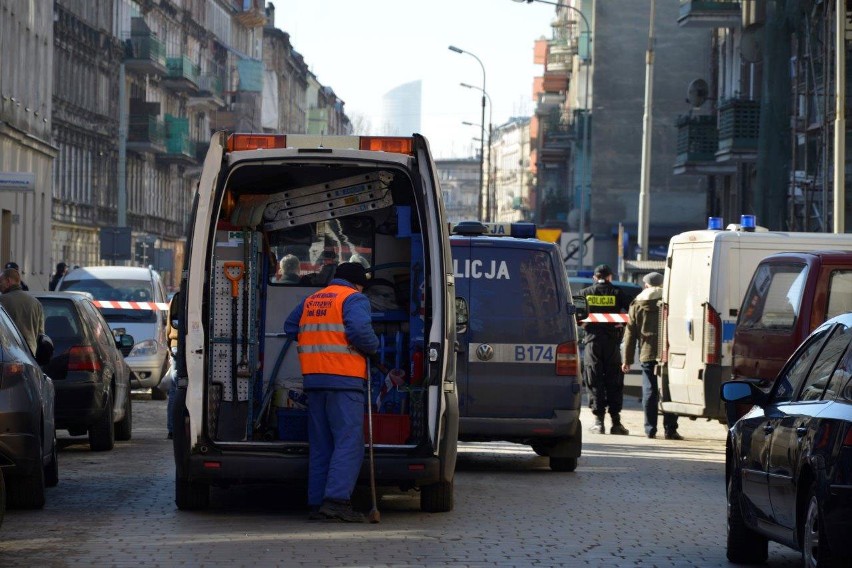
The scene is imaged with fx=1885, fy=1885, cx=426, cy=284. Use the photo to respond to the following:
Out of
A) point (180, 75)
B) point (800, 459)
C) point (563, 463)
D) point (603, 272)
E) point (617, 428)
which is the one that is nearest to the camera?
point (800, 459)

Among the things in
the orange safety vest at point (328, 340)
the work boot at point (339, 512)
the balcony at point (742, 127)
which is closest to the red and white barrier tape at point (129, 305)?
the orange safety vest at point (328, 340)

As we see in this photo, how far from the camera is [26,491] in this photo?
12.2 m

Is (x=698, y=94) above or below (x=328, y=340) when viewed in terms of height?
above

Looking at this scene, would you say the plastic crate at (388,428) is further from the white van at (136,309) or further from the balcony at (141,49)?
the balcony at (141,49)

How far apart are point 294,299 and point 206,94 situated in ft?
231

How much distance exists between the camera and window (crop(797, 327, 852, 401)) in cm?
884

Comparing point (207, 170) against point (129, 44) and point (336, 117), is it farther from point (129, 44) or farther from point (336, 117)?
point (336, 117)

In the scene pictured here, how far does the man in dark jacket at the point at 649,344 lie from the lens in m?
20.8

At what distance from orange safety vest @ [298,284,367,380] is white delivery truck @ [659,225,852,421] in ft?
21.9

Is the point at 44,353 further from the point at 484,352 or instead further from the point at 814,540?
the point at 814,540

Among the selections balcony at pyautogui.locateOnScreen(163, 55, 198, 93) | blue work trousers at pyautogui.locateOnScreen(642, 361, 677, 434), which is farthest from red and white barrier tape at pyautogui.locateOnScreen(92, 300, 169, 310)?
balcony at pyautogui.locateOnScreen(163, 55, 198, 93)

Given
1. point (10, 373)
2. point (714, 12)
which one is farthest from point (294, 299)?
point (714, 12)

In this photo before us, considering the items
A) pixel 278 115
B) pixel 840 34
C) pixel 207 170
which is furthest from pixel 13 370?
pixel 278 115

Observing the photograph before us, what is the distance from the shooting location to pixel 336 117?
587 ft
